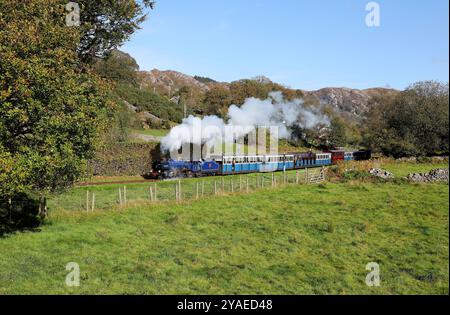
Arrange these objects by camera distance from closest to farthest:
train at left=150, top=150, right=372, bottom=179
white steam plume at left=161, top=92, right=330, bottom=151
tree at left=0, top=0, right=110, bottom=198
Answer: tree at left=0, top=0, right=110, bottom=198
train at left=150, top=150, right=372, bottom=179
white steam plume at left=161, top=92, right=330, bottom=151

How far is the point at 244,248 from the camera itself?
59.0 ft

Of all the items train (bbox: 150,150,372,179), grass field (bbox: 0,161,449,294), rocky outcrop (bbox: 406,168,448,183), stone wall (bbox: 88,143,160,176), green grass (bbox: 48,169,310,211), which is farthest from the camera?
stone wall (bbox: 88,143,160,176)

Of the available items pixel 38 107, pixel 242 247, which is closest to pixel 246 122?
pixel 242 247

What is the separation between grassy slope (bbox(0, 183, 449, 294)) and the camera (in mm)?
14086

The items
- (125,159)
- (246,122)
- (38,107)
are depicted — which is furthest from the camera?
(246,122)

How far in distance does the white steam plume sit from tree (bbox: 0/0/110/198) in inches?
836

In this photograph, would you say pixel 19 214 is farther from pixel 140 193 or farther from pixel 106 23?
pixel 106 23

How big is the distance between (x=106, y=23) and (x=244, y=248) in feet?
84.4

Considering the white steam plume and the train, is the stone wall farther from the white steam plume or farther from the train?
the train

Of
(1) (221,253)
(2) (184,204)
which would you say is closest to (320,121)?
(2) (184,204)

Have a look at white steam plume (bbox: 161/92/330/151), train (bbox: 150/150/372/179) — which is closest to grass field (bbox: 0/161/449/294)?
train (bbox: 150/150/372/179)

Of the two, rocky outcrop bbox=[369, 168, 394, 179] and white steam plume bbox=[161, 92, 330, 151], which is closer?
rocky outcrop bbox=[369, 168, 394, 179]

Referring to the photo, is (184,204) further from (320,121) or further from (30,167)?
(320,121)
